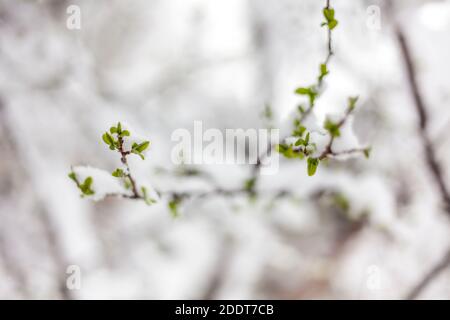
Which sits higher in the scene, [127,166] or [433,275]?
[127,166]

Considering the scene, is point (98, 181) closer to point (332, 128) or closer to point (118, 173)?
point (118, 173)

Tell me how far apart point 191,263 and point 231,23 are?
113 inches

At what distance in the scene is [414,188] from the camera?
2635 millimetres

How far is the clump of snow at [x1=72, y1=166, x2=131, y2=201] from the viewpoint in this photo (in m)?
1.08

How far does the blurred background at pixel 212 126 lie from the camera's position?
6.67 ft

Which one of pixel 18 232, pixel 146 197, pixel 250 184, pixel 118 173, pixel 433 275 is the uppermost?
pixel 118 173

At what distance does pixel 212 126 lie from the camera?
323cm

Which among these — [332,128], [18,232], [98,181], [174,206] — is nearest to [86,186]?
[98,181]

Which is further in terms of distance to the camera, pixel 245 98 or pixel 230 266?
pixel 230 266

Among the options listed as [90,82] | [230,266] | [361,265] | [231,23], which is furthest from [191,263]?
[231,23]

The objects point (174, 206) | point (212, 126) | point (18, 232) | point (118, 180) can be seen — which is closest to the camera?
point (118, 180)

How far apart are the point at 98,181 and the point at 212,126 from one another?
2192 mm

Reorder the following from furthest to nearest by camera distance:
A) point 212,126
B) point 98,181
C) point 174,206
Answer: point 212,126 → point 174,206 → point 98,181

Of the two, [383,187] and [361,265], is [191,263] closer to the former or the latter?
[361,265]
